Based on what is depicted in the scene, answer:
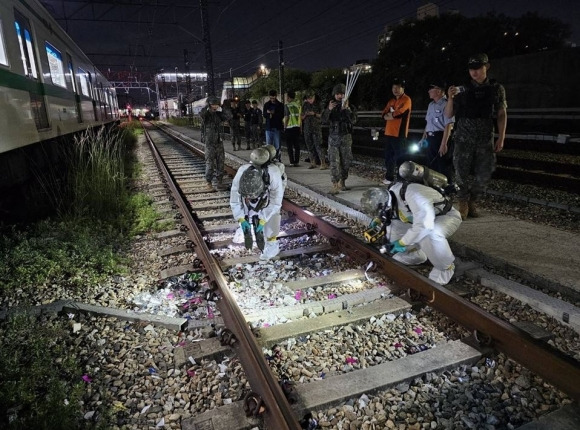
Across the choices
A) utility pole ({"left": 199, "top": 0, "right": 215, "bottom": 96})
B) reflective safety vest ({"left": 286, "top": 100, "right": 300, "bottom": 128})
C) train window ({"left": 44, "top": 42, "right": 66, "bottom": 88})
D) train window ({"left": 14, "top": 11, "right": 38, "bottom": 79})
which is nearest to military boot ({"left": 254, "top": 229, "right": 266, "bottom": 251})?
train window ({"left": 14, "top": 11, "right": 38, "bottom": 79})

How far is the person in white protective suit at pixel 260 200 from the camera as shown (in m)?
4.43

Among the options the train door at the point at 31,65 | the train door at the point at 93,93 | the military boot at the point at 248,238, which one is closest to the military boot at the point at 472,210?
the military boot at the point at 248,238

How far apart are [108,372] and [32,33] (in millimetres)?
6338

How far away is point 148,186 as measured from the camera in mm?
9180

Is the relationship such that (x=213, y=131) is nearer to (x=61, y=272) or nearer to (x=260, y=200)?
(x=260, y=200)

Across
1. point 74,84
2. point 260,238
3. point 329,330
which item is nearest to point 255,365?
point 329,330

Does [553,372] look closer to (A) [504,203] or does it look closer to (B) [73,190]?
(A) [504,203]

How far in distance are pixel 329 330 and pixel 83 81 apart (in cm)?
1219

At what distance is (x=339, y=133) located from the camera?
7.25m

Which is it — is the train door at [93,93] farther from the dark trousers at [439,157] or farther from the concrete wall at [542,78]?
the concrete wall at [542,78]

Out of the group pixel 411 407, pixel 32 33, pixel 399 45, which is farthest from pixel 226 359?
pixel 399 45

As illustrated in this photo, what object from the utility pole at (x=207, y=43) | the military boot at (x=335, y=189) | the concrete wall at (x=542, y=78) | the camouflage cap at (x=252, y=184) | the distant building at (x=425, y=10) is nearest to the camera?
the camouflage cap at (x=252, y=184)

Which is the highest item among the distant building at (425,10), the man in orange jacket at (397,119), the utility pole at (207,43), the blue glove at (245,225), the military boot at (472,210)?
the distant building at (425,10)

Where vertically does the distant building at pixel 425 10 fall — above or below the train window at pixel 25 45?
above
